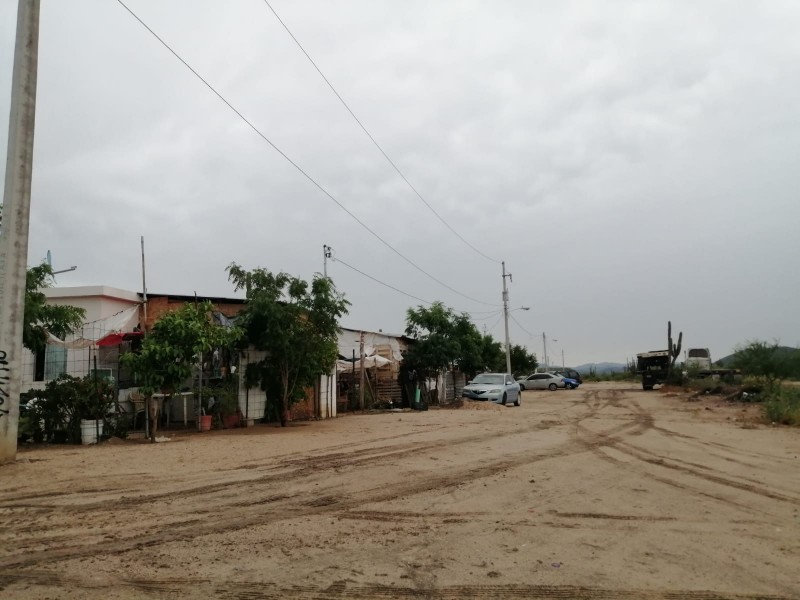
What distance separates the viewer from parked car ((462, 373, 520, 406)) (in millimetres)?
27797

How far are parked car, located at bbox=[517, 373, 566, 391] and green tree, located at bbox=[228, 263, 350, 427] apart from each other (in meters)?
33.6

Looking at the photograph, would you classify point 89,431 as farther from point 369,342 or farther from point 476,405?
point 369,342

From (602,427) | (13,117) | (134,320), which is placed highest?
(13,117)

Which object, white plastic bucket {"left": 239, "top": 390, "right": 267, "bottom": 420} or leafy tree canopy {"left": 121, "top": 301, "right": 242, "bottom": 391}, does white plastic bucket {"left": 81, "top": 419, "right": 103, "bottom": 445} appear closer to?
leafy tree canopy {"left": 121, "top": 301, "right": 242, "bottom": 391}

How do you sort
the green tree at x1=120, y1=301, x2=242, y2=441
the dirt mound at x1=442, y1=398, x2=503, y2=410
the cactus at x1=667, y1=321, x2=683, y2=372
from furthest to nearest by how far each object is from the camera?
the cactus at x1=667, y1=321, x2=683, y2=372 < the dirt mound at x1=442, y1=398, x2=503, y2=410 < the green tree at x1=120, y1=301, x2=242, y2=441

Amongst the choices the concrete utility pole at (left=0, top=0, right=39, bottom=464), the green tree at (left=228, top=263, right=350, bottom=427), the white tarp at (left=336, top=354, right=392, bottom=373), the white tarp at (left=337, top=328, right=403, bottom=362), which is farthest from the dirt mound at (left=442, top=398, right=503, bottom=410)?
the concrete utility pole at (left=0, top=0, right=39, bottom=464)

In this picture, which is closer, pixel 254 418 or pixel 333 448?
pixel 333 448

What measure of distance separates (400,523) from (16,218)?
858 cm

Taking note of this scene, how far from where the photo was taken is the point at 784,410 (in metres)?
17.7

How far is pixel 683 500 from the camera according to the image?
287 inches

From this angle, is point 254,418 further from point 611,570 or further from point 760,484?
point 611,570

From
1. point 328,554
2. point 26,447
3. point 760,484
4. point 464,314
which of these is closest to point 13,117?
point 26,447

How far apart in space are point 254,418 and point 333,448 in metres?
6.82

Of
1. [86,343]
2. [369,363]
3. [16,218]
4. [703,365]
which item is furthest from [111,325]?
[703,365]
